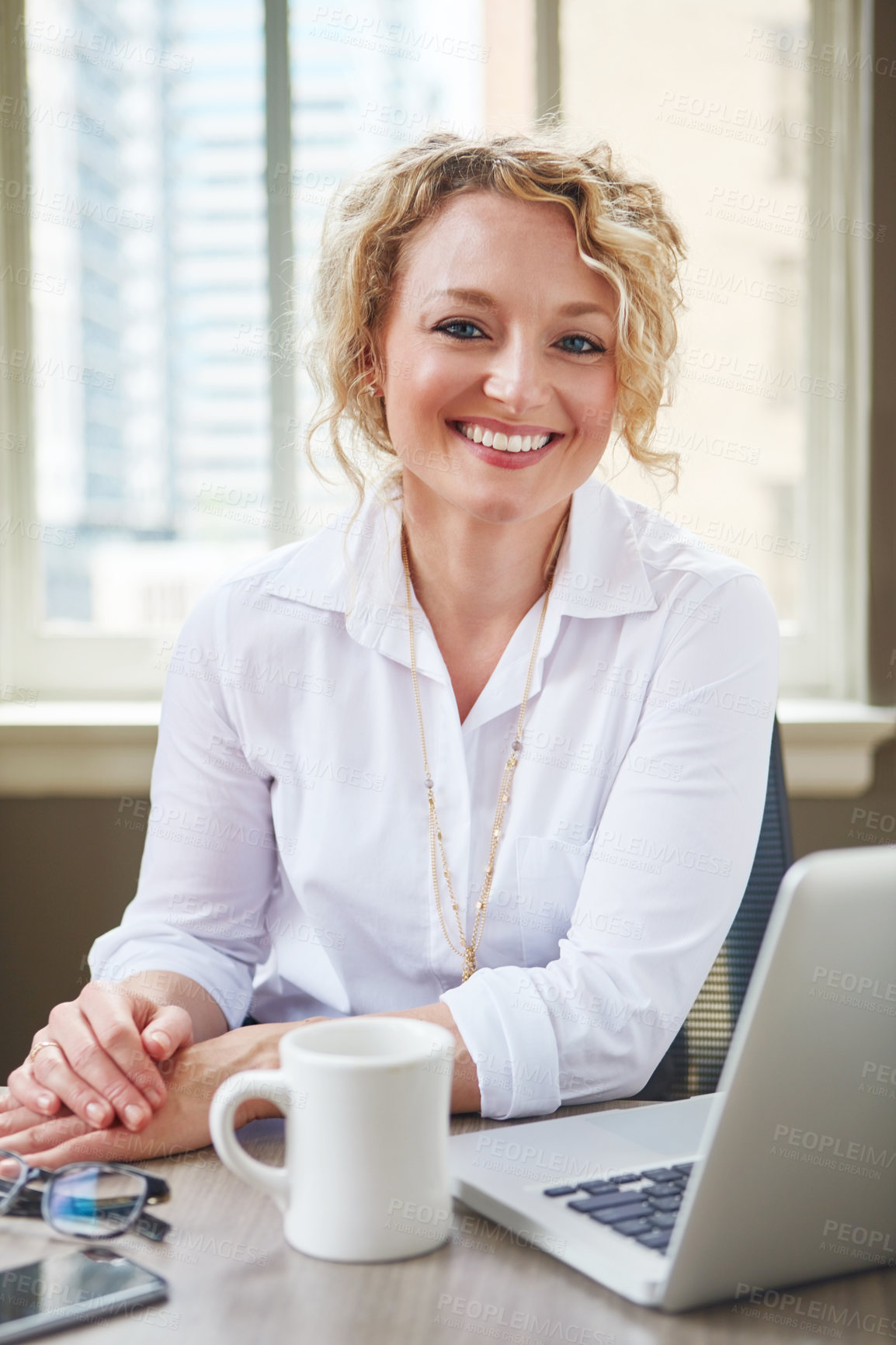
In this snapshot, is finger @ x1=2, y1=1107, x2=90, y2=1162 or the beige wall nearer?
finger @ x1=2, y1=1107, x2=90, y2=1162

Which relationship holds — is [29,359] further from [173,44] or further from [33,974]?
[33,974]

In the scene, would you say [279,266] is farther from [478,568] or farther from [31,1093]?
[31,1093]

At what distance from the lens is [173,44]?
222 cm

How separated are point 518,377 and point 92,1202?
2.77 feet

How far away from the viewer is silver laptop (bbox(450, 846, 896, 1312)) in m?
0.53

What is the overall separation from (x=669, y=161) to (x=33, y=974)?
1.85 m

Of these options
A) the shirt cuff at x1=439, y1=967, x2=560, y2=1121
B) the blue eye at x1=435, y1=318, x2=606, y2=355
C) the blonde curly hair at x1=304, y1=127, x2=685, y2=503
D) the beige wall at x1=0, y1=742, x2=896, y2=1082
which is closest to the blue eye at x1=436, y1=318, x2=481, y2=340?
the blue eye at x1=435, y1=318, x2=606, y2=355

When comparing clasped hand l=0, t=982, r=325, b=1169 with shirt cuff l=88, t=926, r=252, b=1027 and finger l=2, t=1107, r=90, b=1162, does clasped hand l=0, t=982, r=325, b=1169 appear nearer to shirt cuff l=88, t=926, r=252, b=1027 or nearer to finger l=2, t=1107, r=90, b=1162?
finger l=2, t=1107, r=90, b=1162

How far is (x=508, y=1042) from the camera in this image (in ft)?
2.92

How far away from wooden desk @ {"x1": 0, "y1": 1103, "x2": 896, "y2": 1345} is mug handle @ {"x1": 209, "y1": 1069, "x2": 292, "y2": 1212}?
34 mm

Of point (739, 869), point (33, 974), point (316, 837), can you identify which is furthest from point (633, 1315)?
point (33, 974)

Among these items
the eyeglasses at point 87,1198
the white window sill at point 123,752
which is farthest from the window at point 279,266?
the eyeglasses at point 87,1198

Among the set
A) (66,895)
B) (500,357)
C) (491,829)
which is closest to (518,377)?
(500,357)

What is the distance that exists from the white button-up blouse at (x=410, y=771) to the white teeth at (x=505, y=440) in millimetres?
115
